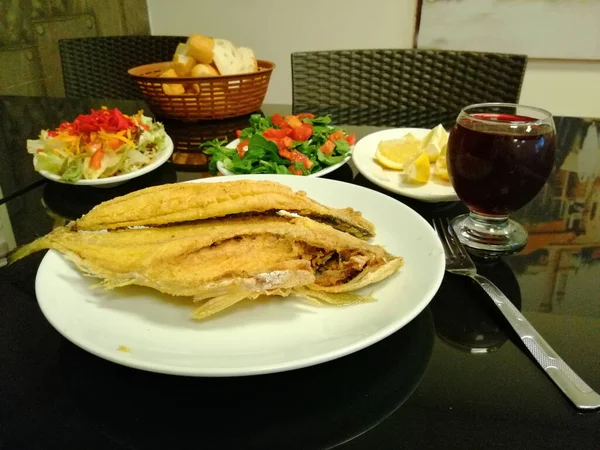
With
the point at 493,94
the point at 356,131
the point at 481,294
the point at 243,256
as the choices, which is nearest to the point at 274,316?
the point at 243,256

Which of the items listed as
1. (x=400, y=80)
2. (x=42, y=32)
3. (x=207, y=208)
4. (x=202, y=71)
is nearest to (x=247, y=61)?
(x=202, y=71)

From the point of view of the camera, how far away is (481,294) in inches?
32.9

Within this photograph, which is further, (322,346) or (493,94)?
(493,94)

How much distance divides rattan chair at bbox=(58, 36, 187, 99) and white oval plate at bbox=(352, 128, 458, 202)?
1573mm

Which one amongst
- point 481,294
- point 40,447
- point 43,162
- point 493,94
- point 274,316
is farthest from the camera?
point 493,94

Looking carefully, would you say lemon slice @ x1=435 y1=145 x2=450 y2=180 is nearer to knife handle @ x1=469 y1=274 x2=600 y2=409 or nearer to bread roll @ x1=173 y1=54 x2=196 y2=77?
knife handle @ x1=469 y1=274 x2=600 y2=409

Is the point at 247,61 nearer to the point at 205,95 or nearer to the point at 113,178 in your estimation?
the point at 205,95

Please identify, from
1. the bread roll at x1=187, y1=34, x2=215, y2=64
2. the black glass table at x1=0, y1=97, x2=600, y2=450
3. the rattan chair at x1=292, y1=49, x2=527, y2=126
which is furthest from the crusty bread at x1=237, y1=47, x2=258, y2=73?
the black glass table at x1=0, y1=97, x2=600, y2=450

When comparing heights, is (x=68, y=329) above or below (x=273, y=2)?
below

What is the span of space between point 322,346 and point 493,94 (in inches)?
72.2

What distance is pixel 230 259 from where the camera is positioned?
29.2 inches

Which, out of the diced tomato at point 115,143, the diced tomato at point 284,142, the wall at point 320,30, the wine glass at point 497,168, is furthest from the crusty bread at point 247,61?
the wall at point 320,30

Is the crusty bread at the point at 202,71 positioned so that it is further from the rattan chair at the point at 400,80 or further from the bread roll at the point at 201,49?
the rattan chair at the point at 400,80

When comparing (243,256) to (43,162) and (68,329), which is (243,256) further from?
(43,162)
